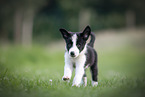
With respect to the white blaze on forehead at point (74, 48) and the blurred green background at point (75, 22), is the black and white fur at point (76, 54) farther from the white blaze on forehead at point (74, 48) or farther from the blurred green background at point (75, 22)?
the blurred green background at point (75, 22)

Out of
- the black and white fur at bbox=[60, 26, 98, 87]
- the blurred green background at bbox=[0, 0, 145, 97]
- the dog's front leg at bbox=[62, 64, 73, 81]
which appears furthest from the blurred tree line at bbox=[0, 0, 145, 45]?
the dog's front leg at bbox=[62, 64, 73, 81]

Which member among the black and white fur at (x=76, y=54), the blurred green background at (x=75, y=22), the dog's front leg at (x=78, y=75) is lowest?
the dog's front leg at (x=78, y=75)

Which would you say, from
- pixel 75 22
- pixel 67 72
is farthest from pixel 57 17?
pixel 67 72

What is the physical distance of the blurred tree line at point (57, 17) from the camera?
88.8 ft

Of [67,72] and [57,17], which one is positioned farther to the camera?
[57,17]

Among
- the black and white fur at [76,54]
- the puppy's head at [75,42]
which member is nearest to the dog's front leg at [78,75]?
the black and white fur at [76,54]

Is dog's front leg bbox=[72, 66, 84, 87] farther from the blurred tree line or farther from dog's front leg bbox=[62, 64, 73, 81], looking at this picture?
the blurred tree line

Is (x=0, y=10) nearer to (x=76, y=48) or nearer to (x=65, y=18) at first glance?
(x=65, y=18)

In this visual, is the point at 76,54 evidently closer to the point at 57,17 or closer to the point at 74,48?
the point at 74,48

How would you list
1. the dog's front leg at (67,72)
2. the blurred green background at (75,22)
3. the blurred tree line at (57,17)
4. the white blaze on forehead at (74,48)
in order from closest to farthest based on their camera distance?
the white blaze on forehead at (74,48) < the dog's front leg at (67,72) < the blurred green background at (75,22) < the blurred tree line at (57,17)

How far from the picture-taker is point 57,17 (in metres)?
31.4

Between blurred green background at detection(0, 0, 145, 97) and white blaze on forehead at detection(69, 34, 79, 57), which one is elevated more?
blurred green background at detection(0, 0, 145, 97)

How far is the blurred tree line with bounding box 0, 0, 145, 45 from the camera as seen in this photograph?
27062 mm

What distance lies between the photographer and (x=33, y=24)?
3062 centimetres
